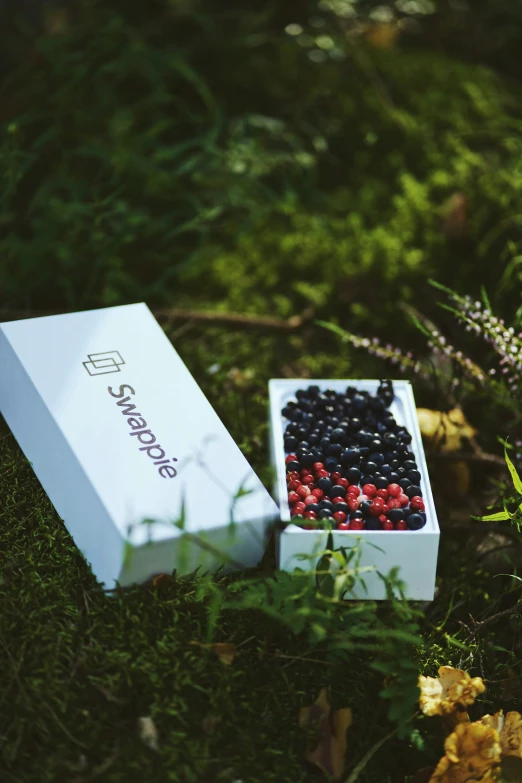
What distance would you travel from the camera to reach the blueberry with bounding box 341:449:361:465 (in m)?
1.69

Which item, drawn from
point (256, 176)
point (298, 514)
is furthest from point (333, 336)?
point (298, 514)

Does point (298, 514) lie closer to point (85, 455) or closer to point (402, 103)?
point (85, 455)

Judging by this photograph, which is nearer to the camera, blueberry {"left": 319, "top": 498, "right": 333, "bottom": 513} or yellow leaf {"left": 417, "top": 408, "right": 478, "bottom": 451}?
blueberry {"left": 319, "top": 498, "right": 333, "bottom": 513}

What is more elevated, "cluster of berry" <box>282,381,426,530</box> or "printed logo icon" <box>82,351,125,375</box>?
"printed logo icon" <box>82,351,125,375</box>

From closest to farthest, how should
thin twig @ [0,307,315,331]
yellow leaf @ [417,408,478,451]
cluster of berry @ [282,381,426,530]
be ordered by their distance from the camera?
cluster of berry @ [282,381,426,530] < yellow leaf @ [417,408,478,451] < thin twig @ [0,307,315,331]

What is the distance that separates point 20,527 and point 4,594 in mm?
160

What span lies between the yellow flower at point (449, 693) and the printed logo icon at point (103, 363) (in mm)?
901

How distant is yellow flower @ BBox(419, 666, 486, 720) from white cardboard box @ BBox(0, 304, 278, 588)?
40cm

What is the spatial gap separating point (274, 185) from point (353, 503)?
1.80 metres

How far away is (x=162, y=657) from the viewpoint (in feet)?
4.75

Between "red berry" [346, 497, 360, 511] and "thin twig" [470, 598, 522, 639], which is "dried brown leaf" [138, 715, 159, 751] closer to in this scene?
"red berry" [346, 497, 360, 511]

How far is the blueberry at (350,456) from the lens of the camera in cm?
169

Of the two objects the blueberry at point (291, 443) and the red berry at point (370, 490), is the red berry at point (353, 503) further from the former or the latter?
the blueberry at point (291, 443)

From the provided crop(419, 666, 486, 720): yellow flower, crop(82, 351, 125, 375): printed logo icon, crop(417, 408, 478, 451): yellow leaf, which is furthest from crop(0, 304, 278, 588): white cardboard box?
crop(417, 408, 478, 451): yellow leaf
